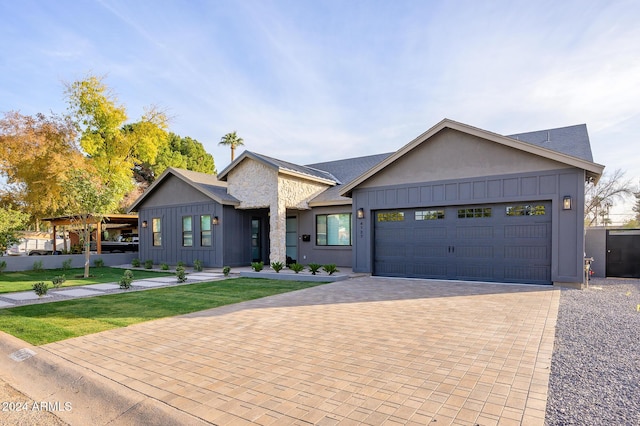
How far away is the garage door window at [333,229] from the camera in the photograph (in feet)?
48.6

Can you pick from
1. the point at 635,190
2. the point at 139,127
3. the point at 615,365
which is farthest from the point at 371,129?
the point at 635,190

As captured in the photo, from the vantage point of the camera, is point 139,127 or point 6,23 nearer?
point 6,23

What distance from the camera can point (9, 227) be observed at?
13.6 meters

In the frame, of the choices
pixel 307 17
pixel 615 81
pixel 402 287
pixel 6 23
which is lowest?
pixel 402 287

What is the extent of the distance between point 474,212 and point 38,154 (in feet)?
68.2

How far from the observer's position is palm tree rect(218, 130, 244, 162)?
38.8 m

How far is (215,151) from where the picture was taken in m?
38.6

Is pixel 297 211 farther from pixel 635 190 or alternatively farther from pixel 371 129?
pixel 635 190

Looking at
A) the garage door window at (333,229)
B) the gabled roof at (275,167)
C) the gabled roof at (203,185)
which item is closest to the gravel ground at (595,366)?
the garage door window at (333,229)

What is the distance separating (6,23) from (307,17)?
8954 millimetres

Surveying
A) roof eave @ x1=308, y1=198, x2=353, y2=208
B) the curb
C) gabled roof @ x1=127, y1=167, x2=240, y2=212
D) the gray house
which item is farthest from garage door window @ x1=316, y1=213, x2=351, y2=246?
the curb

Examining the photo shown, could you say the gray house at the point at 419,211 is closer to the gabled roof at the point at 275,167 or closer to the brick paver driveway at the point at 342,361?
the gabled roof at the point at 275,167

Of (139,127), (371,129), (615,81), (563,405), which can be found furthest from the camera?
(139,127)

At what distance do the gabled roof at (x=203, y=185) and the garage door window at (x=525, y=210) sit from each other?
418 inches
